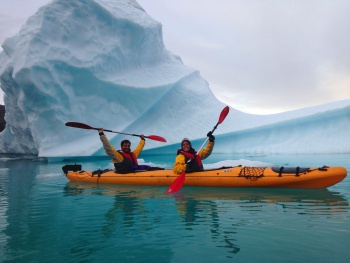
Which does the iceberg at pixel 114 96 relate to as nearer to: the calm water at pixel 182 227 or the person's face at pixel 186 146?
the person's face at pixel 186 146

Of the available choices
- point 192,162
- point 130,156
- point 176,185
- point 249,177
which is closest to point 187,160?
point 192,162

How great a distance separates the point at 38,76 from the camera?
12234 mm

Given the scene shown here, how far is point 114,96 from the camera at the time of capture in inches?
531

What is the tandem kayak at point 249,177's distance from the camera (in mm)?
4934

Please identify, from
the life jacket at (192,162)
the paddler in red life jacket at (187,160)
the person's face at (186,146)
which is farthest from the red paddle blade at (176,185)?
the person's face at (186,146)

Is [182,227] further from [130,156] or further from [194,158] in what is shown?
[130,156]

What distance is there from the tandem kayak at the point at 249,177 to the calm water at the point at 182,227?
174 mm

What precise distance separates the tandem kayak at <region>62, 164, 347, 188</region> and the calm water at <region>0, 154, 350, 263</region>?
174 millimetres

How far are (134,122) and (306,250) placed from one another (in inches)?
467

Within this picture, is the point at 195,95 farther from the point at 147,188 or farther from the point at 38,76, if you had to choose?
the point at 147,188

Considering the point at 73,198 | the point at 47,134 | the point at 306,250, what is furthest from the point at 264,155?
the point at 306,250

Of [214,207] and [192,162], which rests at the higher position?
[192,162]

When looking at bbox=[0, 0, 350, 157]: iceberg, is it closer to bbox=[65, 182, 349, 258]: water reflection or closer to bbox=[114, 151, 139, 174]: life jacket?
bbox=[114, 151, 139, 174]: life jacket

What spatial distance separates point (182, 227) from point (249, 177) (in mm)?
2458
